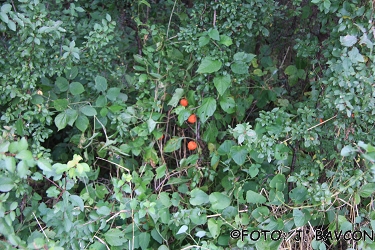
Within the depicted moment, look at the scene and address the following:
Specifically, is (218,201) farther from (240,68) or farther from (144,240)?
(240,68)

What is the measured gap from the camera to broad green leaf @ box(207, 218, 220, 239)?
82.7 inches

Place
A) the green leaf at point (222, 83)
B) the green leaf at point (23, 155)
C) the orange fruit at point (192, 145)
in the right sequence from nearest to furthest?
the green leaf at point (23, 155), the green leaf at point (222, 83), the orange fruit at point (192, 145)

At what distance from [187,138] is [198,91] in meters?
0.32

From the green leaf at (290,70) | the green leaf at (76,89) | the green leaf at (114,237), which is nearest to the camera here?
the green leaf at (114,237)

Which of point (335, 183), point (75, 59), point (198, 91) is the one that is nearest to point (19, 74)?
point (75, 59)

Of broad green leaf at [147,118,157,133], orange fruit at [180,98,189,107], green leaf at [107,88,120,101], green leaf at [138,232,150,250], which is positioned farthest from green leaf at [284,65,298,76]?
green leaf at [138,232,150,250]

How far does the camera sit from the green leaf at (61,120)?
233 centimetres

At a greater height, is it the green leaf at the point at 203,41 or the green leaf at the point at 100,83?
the green leaf at the point at 203,41

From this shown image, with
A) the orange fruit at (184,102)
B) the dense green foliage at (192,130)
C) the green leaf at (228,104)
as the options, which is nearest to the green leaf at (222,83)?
the dense green foliage at (192,130)

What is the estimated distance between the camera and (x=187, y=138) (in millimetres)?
2611

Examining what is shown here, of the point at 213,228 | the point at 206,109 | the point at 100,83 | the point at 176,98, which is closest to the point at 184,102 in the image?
the point at 176,98

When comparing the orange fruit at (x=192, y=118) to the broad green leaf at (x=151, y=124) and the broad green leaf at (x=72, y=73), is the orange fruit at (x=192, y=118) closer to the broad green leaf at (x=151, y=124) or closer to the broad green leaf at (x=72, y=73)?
the broad green leaf at (x=151, y=124)

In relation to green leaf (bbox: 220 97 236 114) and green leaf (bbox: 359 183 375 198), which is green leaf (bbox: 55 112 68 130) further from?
green leaf (bbox: 359 183 375 198)

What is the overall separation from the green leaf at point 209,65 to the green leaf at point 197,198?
614 mm
